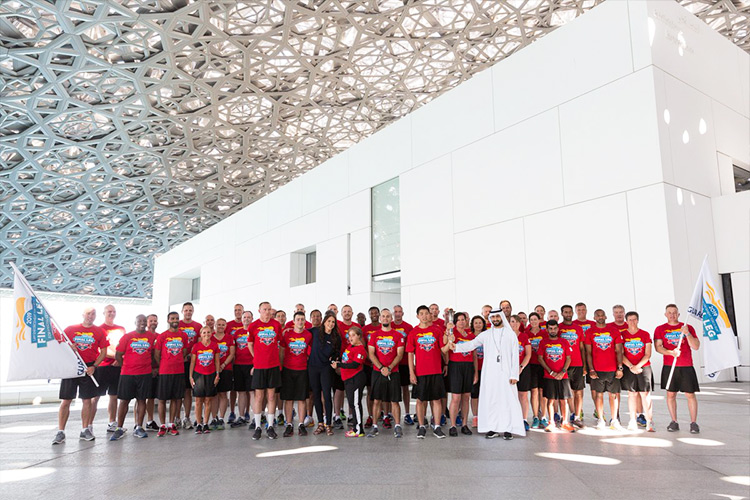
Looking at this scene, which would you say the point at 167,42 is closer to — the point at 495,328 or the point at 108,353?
the point at 108,353

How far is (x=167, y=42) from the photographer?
22312 millimetres

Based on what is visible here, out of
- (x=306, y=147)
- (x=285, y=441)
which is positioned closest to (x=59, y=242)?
(x=306, y=147)

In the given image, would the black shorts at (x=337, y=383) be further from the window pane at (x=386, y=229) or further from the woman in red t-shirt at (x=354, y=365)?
the window pane at (x=386, y=229)

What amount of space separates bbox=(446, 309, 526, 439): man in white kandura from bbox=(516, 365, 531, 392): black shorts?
25.8 inches

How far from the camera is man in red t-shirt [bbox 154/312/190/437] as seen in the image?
288 inches

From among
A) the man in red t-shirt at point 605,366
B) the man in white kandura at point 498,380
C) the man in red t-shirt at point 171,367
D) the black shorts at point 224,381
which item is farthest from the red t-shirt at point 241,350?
the man in red t-shirt at point 605,366

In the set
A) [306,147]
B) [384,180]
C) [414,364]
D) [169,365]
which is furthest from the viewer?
[306,147]

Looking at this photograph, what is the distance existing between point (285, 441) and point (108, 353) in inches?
121

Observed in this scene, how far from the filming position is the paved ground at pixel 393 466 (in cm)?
391

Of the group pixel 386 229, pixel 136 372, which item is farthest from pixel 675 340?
pixel 386 229

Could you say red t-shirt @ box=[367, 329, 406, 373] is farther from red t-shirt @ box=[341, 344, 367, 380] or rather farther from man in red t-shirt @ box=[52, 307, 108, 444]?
man in red t-shirt @ box=[52, 307, 108, 444]

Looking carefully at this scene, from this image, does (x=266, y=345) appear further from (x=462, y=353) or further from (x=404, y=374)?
(x=462, y=353)

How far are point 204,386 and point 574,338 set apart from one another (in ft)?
17.6

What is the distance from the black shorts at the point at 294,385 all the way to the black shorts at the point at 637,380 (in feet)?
14.2
